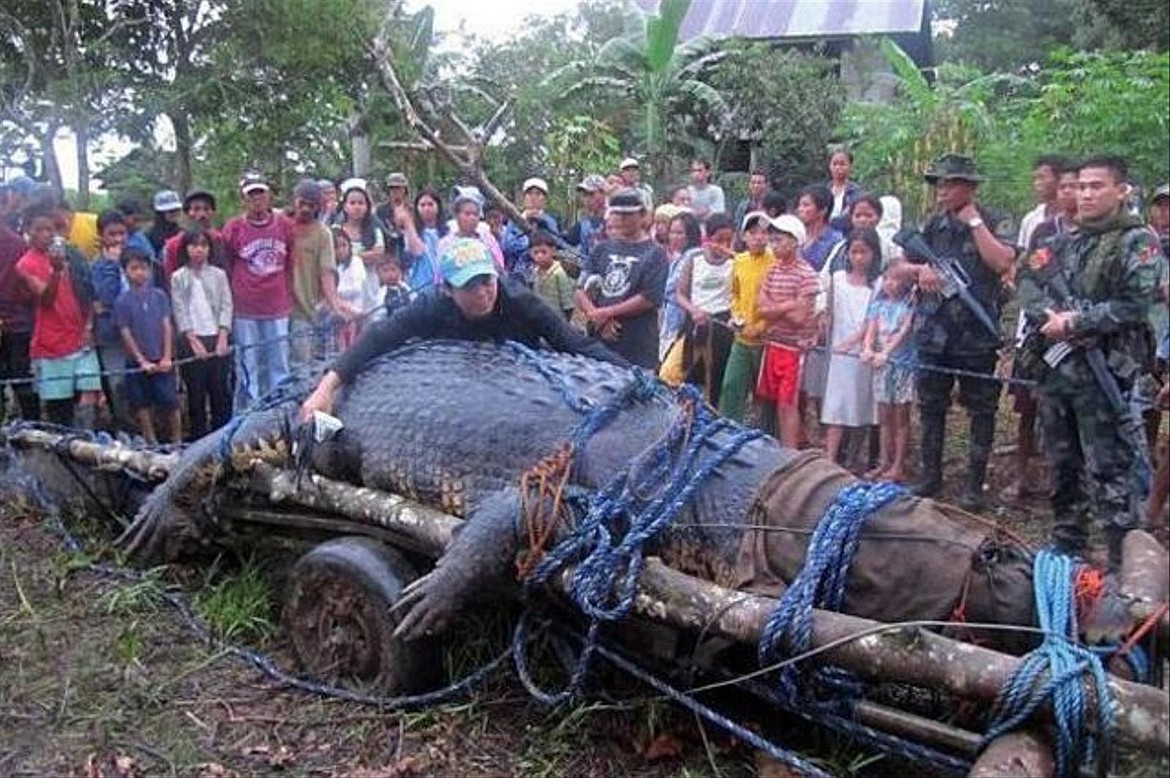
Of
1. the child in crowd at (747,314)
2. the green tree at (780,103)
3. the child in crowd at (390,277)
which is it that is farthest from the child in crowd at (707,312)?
the green tree at (780,103)

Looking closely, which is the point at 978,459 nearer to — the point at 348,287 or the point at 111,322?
the point at 348,287

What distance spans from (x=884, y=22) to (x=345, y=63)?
1018 cm

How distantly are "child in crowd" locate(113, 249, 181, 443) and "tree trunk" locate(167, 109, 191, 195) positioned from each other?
6004 millimetres

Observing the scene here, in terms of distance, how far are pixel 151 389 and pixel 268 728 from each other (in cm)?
379

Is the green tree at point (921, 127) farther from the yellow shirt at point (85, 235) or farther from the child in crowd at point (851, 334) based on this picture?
the yellow shirt at point (85, 235)

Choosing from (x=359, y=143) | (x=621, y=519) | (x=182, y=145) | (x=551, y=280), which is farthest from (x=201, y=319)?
A: (x=359, y=143)

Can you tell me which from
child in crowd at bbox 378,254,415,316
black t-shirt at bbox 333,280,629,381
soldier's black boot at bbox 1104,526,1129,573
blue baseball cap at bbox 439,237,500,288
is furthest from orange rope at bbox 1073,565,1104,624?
child in crowd at bbox 378,254,415,316

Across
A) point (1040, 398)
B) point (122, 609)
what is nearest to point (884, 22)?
point (1040, 398)

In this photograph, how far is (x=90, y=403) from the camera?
7066 mm

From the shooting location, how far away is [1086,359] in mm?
4488

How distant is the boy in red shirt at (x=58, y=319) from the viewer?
6855mm

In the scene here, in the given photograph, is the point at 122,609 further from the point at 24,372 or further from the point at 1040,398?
the point at 1040,398

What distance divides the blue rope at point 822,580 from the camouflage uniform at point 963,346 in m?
2.59

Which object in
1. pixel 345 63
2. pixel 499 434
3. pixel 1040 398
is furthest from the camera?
pixel 345 63
